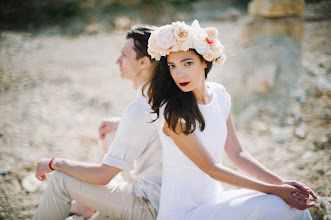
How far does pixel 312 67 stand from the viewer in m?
5.70

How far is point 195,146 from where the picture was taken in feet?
7.11

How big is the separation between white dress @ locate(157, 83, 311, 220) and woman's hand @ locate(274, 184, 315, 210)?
0.13ft

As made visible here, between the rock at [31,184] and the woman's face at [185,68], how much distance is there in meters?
2.37

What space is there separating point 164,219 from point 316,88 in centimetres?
432


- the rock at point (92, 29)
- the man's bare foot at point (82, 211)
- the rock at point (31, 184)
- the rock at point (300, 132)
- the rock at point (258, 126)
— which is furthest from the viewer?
the rock at point (92, 29)

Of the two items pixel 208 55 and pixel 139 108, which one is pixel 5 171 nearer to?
pixel 139 108

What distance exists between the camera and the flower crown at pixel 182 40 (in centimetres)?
209

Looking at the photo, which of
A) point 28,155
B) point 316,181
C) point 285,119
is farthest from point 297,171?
point 28,155

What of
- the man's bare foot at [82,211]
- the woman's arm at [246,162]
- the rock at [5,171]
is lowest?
the man's bare foot at [82,211]

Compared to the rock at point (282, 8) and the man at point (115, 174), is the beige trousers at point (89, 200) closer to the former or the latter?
the man at point (115, 174)

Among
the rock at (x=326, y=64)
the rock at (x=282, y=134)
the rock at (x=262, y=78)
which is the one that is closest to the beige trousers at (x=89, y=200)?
the rock at (x=282, y=134)

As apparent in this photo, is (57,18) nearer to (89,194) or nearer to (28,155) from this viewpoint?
(28,155)

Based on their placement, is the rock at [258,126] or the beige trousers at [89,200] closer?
the beige trousers at [89,200]

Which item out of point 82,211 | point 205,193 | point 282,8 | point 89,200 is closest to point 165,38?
point 205,193
